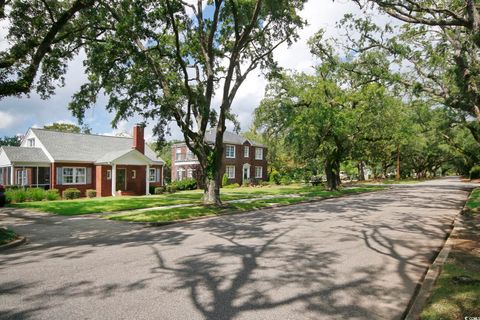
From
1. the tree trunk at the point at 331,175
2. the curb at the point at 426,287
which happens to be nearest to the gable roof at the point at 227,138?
the tree trunk at the point at 331,175

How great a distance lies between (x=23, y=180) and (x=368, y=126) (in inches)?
1250

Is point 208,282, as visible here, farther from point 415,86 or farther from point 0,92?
point 415,86

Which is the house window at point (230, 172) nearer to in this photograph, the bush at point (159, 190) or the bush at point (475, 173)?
the bush at point (159, 190)

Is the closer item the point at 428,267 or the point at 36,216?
the point at 428,267

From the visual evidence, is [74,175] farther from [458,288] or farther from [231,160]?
[458,288]

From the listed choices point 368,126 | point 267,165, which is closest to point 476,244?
point 368,126

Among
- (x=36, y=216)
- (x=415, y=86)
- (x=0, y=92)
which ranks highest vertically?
(x=415, y=86)

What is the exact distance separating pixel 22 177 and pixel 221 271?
29128mm

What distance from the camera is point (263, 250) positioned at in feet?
27.8

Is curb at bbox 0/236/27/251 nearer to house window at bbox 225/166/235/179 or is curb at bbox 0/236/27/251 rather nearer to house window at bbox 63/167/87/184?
house window at bbox 63/167/87/184

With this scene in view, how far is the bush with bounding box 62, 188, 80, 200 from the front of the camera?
89.3 feet

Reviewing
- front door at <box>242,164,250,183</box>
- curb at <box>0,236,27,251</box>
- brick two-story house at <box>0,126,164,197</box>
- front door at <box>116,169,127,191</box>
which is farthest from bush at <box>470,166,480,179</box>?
curb at <box>0,236,27,251</box>

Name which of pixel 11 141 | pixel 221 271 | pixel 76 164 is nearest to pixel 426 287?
pixel 221 271

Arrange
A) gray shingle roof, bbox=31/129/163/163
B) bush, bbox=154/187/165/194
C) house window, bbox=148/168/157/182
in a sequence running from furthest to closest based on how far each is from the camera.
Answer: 1. house window, bbox=148/168/157/182
2. bush, bbox=154/187/165/194
3. gray shingle roof, bbox=31/129/163/163
